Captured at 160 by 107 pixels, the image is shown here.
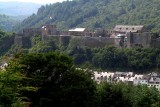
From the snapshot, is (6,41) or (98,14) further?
(98,14)

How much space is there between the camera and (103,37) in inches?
→ 2084

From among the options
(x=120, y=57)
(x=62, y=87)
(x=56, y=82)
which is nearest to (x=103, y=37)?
(x=120, y=57)

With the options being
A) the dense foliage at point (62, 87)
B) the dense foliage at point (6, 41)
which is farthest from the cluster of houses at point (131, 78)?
the dense foliage at point (6, 41)

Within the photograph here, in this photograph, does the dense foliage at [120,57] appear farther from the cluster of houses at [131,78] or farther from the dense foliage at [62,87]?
the dense foliage at [62,87]

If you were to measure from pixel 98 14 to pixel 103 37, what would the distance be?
48367 millimetres

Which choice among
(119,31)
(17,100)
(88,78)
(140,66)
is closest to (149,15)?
(119,31)

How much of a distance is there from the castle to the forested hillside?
17174 mm

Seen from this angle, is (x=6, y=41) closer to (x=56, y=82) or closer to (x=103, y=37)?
(x=103, y=37)

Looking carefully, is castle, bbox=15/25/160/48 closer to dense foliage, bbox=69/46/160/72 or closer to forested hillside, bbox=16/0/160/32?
dense foliage, bbox=69/46/160/72

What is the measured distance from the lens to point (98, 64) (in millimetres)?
49906

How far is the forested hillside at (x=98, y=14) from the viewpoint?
85.0m

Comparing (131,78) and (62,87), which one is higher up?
(62,87)

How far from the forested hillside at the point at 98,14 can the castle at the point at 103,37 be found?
676 inches

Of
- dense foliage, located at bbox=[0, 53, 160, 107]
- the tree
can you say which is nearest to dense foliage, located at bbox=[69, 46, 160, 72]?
dense foliage, located at bbox=[0, 53, 160, 107]
